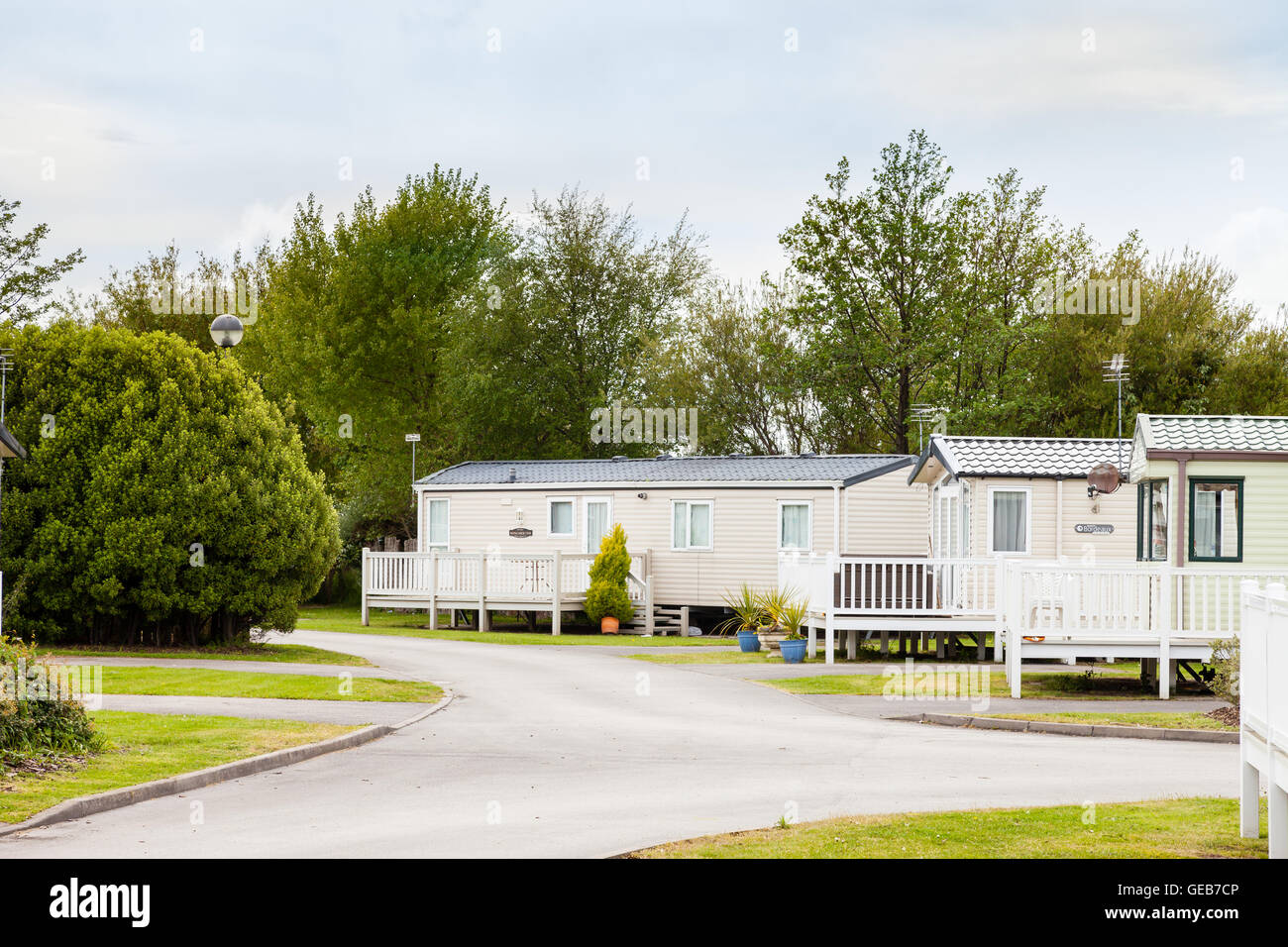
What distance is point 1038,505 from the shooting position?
24.3 meters

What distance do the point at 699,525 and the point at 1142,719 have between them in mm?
16916

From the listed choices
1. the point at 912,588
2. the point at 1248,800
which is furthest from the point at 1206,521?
the point at 1248,800

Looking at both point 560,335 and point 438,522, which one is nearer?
point 438,522

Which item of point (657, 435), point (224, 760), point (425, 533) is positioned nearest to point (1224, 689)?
point (224, 760)

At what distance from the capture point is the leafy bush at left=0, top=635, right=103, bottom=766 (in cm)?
1079

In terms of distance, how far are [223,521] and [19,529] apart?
9.34 ft

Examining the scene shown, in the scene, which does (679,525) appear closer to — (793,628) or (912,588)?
(793,628)

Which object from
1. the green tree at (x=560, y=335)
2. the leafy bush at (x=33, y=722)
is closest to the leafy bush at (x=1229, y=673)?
the leafy bush at (x=33, y=722)

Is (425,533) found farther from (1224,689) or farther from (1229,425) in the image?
(1224,689)

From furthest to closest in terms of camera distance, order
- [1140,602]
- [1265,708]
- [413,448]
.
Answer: [413,448] < [1140,602] < [1265,708]

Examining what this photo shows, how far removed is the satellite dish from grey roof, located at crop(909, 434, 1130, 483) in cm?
49

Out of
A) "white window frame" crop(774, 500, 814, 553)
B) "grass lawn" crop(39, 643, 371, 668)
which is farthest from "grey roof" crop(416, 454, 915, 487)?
"grass lawn" crop(39, 643, 371, 668)

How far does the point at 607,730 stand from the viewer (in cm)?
1455
